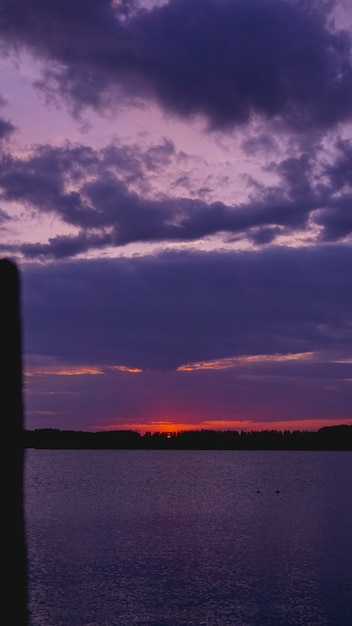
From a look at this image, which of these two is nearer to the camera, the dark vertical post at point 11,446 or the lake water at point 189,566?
the dark vertical post at point 11,446

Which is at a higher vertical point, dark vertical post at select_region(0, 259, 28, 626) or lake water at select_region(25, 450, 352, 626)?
dark vertical post at select_region(0, 259, 28, 626)

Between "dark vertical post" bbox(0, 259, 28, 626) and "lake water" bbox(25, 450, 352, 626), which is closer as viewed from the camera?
"dark vertical post" bbox(0, 259, 28, 626)

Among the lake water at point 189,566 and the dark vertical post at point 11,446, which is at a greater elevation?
the dark vertical post at point 11,446

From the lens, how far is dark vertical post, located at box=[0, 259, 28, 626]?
3182 millimetres

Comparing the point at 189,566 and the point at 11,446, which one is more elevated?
the point at 11,446

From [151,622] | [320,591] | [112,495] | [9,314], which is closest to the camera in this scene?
[9,314]

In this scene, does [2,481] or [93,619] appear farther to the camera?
[93,619]

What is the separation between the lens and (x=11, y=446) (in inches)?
131

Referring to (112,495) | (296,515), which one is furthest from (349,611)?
(112,495)

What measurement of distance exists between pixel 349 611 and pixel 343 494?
10064cm

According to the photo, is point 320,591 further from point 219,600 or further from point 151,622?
point 151,622

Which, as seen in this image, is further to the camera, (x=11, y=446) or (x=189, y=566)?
(x=189, y=566)

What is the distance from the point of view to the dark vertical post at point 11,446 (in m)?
3.18

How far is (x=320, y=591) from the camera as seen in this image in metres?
43.4
